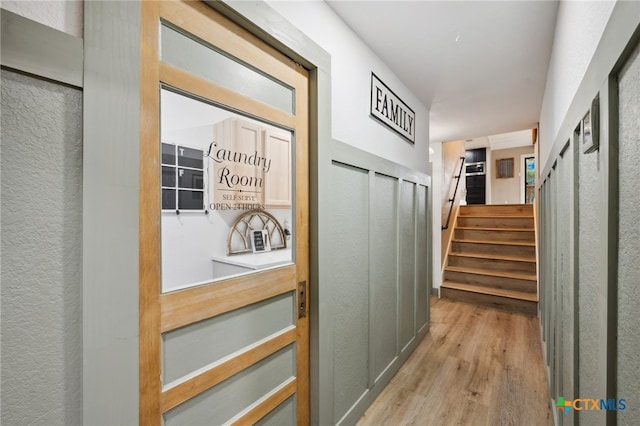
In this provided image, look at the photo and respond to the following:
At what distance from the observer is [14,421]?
2.08ft

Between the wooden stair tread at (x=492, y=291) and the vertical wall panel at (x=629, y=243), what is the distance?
395 centimetres

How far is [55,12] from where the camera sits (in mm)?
684

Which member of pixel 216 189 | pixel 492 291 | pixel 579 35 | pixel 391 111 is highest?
pixel 391 111

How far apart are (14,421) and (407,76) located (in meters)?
2.83

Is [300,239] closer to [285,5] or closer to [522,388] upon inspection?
[285,5]

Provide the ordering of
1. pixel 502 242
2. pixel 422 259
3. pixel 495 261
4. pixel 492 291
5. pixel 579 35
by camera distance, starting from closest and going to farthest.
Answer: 1. pixel 579 35
2. pixel 422 259
3. pixel 492 291
4. pixel 495 261
5. pixel 502 242

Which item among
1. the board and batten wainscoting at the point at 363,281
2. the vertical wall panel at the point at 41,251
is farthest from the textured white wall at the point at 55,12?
the board and batten wainscoting at the point at 363,281

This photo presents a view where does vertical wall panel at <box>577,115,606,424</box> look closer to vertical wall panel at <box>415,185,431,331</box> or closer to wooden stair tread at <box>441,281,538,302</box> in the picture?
vertical wall panel at <box>415,185,431,331</box>

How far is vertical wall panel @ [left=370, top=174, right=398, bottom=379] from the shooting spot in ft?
6.80

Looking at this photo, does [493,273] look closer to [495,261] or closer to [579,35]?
[495,261]

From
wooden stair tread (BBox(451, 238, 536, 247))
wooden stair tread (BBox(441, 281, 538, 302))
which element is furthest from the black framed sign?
wooden stair tread (BBox(451, 238, 536, 247))

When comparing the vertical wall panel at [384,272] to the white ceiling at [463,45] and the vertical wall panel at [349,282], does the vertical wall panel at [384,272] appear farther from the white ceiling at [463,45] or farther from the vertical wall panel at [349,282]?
the white ceiling at [463,45]

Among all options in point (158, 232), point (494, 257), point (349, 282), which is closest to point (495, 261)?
point (494, 257)

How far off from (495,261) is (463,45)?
3.67 meters
